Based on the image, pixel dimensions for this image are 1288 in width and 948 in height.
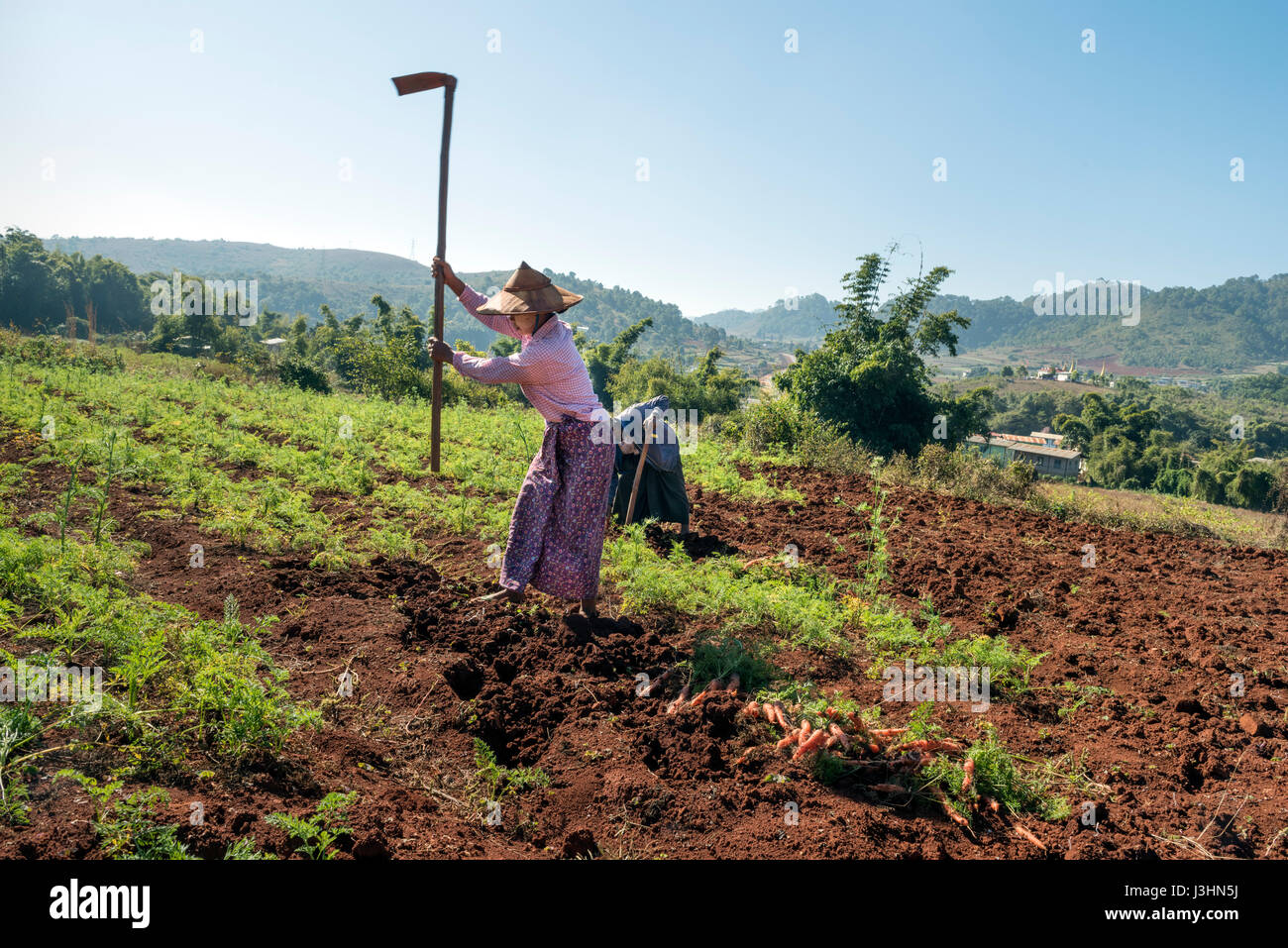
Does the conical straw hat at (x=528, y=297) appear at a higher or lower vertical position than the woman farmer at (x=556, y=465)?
higher

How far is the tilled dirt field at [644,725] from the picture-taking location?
243 centimetres

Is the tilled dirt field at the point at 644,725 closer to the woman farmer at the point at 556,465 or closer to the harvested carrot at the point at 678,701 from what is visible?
the harvested carrot at the point at 678,701

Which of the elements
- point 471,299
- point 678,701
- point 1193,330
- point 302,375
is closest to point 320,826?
point 678,701

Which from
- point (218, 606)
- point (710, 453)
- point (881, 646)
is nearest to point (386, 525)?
point (218, 606)

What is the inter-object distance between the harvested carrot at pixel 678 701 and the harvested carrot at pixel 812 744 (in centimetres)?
59

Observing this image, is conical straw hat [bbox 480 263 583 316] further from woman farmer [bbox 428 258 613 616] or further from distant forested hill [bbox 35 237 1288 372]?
distant forested hill [bbox 35 237 1288 372]

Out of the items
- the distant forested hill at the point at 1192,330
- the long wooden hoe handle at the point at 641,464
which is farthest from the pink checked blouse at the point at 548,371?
the distant forested hill at the point at 1192,330

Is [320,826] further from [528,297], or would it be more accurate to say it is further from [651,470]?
[651,470]

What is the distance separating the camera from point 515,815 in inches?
102

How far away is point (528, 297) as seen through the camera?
12.3 feet

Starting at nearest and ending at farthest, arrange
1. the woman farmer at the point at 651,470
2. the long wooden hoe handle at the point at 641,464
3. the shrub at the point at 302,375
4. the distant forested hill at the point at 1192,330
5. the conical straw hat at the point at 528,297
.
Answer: the conical straw hat at the point at 528,297, the long wooden hoe handle at the point at 641,464, the woman farmer at the point at 651,470, the shrub at the point at 302,375, the distant forested hill at the point at 1192,330

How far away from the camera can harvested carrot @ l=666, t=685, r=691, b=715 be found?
3299 mm

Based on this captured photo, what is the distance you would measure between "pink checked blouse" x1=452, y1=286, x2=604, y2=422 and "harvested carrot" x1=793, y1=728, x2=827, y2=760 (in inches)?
76.2
